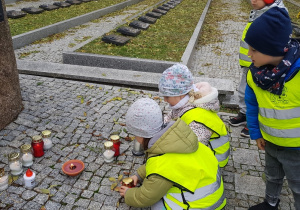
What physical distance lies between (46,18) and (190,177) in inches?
420

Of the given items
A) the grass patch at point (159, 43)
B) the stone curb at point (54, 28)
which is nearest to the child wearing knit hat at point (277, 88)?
the grass patch at point (159, 43)

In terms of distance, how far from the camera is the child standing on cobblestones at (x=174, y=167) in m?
2.27

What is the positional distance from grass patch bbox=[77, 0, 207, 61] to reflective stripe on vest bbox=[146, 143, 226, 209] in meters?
4.94

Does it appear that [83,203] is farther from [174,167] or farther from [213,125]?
[213,125]

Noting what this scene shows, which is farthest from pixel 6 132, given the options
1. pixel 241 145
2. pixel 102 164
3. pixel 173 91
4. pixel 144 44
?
pixel 144 44

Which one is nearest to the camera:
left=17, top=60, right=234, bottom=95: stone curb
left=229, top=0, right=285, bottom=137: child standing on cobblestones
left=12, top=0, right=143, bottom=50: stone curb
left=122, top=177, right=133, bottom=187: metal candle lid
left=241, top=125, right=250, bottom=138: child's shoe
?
left=122, top=177, right=133, bottom=187: metal candle lid

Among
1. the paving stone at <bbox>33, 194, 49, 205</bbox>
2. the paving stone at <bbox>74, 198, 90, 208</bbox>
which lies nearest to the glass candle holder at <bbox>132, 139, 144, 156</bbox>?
the paving stone at <bbox>74, 198, 90, 208</bbox>

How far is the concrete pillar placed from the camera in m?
4.10

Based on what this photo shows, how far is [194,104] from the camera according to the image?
2984mm

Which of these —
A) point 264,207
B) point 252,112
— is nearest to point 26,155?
point 252,112

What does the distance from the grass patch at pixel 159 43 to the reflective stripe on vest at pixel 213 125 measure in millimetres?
4243

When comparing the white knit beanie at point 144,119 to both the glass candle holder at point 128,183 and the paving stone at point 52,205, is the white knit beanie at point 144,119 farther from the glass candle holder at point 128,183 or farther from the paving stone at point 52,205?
the paving stone at point 52,205

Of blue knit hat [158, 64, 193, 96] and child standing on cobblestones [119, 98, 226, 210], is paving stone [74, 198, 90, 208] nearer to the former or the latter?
child standing on cobblestones [119, 98, 226, 210]

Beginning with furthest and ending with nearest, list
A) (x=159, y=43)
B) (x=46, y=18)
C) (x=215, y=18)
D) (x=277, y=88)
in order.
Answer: (x=215, y=18) → (x=46, y=18) → (x=159, y=43) → (x=277, y=88)
